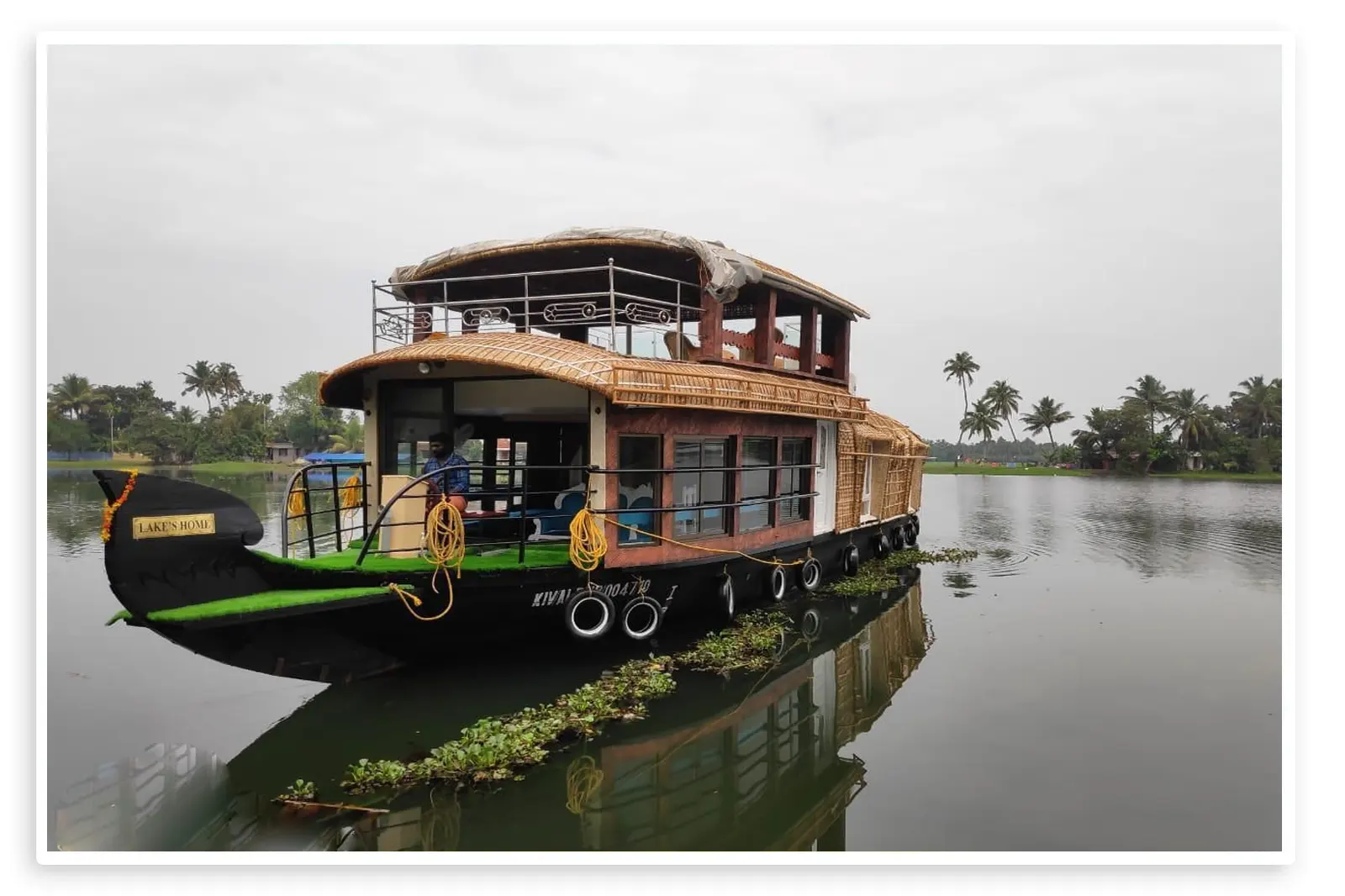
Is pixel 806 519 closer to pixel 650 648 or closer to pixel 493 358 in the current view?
pixel 650 648

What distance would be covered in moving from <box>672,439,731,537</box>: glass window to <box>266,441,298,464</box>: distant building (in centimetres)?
2730

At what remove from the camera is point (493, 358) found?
17.7 ft

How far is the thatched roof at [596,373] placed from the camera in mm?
5422

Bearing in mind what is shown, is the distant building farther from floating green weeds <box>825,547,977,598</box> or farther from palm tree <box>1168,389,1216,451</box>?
palm tree <box>1168,389,1216,451</box>

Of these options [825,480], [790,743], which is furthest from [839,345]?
[790,743]

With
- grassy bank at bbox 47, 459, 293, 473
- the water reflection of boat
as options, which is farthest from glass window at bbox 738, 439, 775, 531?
grassy bank at bbox 47, 459, 293, 473

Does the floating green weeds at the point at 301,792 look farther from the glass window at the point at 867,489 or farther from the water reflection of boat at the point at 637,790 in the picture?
the glass window at the point at 867,489

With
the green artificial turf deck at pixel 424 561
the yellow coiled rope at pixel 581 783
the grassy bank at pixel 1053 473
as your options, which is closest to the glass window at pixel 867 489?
the grassy bank at pixel 1053 473

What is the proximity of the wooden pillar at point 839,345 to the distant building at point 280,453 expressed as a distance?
25940 millimetres

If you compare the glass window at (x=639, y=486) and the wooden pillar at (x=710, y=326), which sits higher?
the wooden pillar at (x=710, y=326)
